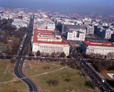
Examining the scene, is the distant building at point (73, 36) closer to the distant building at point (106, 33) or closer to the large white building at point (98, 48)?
the distant building at point (106, 33)

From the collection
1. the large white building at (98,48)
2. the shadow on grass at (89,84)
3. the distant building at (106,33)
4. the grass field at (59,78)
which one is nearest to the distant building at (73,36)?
the distant building at (106,33)

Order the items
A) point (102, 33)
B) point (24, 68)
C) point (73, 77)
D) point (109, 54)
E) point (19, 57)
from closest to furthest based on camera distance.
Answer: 1. point (73, 77)
2. point (24, 68)
3. point (19, 57)
4. point (109, 54)
5. point (102, 33)

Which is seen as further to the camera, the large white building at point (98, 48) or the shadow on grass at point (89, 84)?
the large white building at point (98, 48)

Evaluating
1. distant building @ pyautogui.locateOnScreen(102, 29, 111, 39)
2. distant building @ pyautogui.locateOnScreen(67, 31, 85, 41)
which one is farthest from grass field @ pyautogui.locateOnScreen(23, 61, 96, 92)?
distant building @ pyautogui.locateOnScreen(102, 29, 111, 39)

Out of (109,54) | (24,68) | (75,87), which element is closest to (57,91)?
(75,87)

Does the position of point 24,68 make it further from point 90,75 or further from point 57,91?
point 90,75

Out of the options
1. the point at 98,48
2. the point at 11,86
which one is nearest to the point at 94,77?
the point at 11,86

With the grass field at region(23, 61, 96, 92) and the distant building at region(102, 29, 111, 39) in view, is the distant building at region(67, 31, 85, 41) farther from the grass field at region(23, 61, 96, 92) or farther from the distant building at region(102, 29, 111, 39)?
the grass field at region(23, 61, 96, 92)

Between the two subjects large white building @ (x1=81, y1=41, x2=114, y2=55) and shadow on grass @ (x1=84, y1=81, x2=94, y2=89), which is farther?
large white building @ (x1=81, y1=41, x2=114, y2=55)
